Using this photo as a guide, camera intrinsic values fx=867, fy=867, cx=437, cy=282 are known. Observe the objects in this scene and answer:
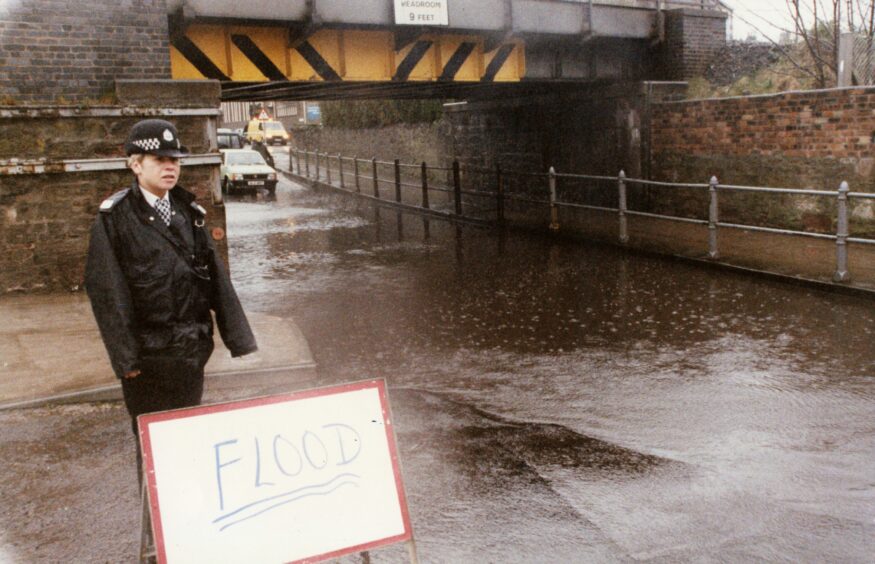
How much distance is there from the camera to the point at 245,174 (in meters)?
29.6

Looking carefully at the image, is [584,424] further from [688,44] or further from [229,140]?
[229,140]

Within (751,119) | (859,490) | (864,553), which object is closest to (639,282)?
(751,119)

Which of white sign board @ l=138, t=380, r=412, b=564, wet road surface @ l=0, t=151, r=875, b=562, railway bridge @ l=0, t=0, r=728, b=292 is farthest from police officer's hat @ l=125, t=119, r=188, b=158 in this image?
railway bridge @ l=0, t=0, r=728, b=292

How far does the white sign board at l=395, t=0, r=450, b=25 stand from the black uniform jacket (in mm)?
10200

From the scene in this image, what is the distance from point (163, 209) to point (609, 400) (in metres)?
3.80

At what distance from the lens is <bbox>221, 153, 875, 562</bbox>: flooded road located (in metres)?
4.30

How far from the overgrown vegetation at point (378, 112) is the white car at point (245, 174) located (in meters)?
5.51

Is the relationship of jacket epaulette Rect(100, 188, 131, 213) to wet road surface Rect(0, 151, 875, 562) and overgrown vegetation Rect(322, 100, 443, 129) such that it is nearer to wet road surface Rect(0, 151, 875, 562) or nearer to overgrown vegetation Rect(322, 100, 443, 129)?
wet road surface Rect(0, 151, 875, 562)

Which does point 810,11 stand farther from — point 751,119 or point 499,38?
point 499,38

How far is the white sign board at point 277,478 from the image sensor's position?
3221mm

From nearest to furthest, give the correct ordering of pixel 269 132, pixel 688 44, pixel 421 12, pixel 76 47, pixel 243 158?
pixel 76 47 < pixel 421 12 < pixel 688 44 < pixel 243 158 < pixel 269 132

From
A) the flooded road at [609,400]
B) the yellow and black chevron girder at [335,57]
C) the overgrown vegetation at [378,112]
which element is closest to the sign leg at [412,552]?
the flooded road at [609,400]

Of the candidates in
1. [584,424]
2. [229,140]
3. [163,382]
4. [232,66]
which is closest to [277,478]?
[163,382]

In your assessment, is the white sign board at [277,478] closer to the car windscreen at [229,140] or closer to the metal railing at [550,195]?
the metal railing at [550,195]
